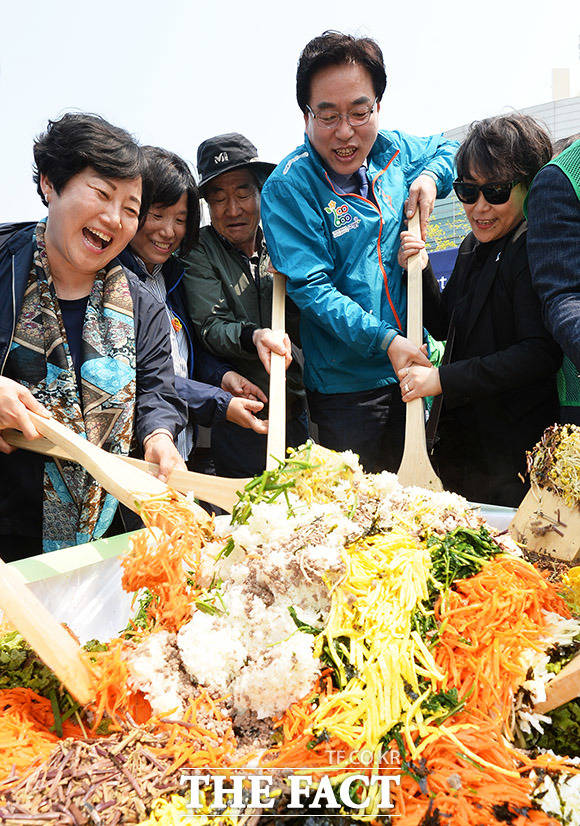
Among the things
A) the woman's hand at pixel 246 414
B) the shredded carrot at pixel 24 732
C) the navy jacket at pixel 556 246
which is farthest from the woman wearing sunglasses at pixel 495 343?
the shredded carrot at pixel 24 732

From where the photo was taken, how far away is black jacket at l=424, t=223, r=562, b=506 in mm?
2383

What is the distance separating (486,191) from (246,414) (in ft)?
4.50

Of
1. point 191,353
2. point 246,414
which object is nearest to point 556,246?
point 246,414

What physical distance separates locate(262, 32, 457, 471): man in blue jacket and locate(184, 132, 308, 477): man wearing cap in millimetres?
275

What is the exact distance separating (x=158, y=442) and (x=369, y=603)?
115 cm

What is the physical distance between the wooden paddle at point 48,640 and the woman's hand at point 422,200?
7.41ft

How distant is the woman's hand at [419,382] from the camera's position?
2.47 meters

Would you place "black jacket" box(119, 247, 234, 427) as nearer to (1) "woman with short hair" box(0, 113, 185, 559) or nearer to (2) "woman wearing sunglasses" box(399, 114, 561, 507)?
(1) "woman with short hair" box(0, 113, 185, 559)

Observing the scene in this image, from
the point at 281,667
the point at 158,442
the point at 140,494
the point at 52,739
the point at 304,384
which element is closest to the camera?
the point at 281,667

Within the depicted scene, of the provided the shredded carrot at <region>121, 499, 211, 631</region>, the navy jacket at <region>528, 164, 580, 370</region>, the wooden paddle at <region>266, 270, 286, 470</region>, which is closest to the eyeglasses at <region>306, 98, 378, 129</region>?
the wooden paddle at <region>266, 270, 286, 470</region>

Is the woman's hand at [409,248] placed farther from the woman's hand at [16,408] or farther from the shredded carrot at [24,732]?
the shredded carrot at [24,732]

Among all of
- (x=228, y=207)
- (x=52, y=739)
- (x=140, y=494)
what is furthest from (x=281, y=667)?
(x=228, y=207)

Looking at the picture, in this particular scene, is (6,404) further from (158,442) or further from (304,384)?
(304,384)

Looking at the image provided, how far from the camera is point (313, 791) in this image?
1.13 metres
